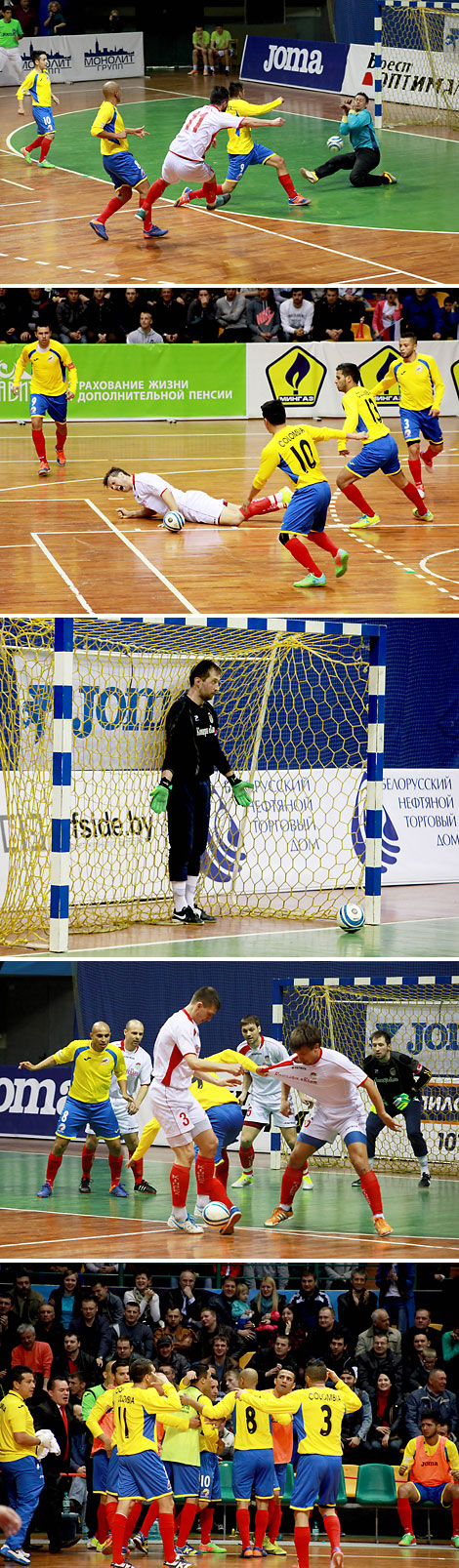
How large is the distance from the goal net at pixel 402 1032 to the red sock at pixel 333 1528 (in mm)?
4459

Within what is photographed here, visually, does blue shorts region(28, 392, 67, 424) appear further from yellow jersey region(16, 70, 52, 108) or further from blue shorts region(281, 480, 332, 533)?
yellow jersey region(16, 70, 52, 108)

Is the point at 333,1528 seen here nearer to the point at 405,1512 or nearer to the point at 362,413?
the point at 405,1512

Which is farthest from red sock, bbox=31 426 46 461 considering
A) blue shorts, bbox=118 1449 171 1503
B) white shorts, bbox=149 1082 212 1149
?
blue shorts, bbox=118 1449 171 1503

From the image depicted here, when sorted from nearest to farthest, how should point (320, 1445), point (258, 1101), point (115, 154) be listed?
point (320, 1445) < point (258, 1101) < point (115, 154)

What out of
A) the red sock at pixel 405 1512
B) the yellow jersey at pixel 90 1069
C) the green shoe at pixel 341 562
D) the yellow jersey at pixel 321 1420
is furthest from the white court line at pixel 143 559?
the red sock at pixel 405 1512

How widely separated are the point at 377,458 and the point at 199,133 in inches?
185

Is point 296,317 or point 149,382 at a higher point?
point 296,317

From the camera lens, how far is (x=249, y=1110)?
11.9 metres

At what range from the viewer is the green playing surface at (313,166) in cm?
1712

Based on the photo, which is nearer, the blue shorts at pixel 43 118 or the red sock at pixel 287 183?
the red sock at pixel 287 183

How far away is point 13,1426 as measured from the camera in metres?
9.73

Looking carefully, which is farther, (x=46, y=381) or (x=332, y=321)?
(x=332, y=321)

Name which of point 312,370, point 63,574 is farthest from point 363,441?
point 312,370

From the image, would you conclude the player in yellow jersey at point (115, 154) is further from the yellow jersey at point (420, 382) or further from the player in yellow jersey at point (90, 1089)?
the player in yellow jersey at point (90, 1089)
